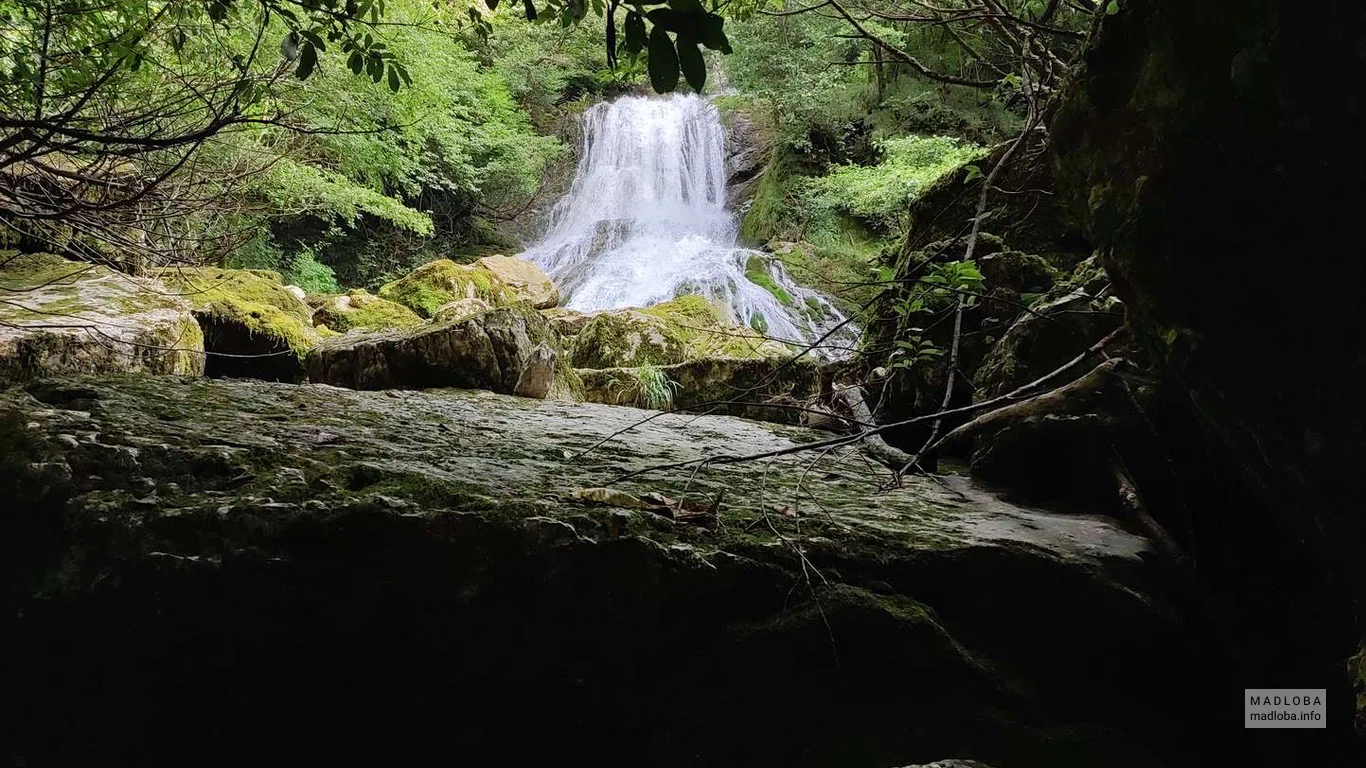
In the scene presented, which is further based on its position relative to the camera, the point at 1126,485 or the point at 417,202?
the point at 417,202

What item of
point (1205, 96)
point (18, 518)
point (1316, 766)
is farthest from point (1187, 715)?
point (18, 518)

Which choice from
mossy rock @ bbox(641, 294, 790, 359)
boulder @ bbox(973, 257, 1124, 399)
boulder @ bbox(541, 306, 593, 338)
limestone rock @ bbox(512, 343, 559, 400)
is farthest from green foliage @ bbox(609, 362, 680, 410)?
boulder @ bbox(973, 257, 1124, 399)

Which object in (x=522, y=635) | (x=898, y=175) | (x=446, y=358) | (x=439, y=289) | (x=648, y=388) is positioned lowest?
(x=522, y=635)

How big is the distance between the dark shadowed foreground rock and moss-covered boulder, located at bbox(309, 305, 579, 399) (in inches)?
126

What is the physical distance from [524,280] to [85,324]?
8.33 meters

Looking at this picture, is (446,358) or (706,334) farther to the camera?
(706,334)

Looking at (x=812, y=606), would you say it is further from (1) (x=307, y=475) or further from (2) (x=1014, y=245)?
(2) (x=1014, y=245)

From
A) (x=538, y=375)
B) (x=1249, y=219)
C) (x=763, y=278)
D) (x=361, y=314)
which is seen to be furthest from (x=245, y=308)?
(x=763, y=278)

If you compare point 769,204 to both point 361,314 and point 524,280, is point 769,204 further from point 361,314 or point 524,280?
point 361,314

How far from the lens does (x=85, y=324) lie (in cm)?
382

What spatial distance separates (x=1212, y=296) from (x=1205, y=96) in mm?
356

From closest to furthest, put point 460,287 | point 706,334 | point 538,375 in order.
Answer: point 538,375, point 706,334, point 460,287

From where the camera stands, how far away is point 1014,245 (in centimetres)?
409

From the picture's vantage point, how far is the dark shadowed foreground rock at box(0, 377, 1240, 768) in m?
1.41
